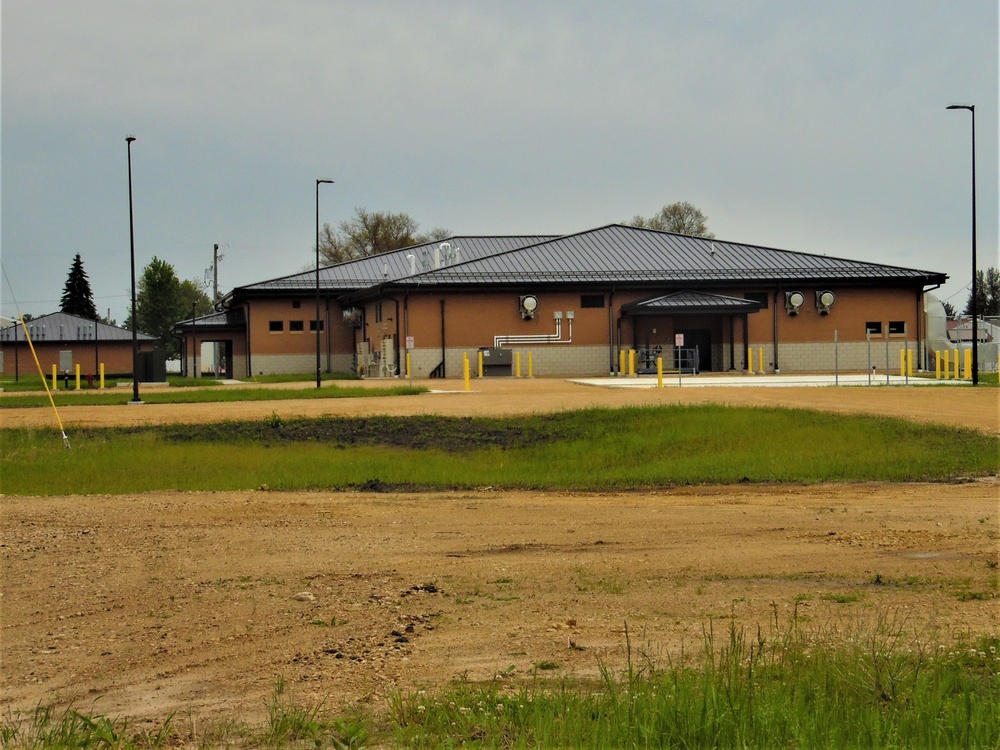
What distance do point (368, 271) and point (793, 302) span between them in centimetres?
2431

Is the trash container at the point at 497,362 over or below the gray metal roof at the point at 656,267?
below

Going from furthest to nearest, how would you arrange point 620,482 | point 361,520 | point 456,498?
point 620,482, point 456,498, point 361,520

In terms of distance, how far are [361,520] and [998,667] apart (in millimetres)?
7106

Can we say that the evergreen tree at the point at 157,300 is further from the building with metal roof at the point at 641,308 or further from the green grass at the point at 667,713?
the green grass at the point at 667,713

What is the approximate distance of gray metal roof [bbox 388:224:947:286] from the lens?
53.4m

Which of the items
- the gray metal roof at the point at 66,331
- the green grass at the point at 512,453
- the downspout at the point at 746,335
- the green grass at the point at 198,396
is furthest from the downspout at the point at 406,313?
the green grass at the point at 512,453

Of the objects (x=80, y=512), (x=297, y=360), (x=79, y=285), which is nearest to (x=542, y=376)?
(x=297, y=360)

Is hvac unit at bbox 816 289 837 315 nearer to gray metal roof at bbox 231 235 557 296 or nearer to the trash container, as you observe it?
the trash container

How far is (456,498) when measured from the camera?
1401 cm

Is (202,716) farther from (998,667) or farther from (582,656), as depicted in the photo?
(998,667)

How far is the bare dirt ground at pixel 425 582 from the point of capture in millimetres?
6852

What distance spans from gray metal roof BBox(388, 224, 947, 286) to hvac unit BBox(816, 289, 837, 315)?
71 centimetres

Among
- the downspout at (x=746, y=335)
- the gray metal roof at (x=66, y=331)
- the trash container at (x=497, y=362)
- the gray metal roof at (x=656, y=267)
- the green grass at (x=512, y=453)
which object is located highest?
the gray metal roof at (x=656, y=267)

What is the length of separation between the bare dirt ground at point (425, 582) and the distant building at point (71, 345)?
6188 centimetres
